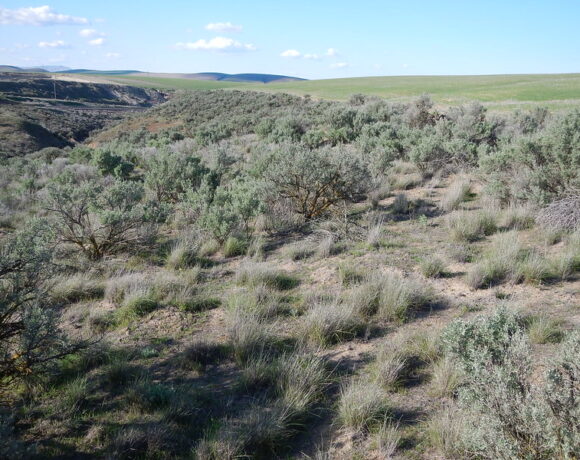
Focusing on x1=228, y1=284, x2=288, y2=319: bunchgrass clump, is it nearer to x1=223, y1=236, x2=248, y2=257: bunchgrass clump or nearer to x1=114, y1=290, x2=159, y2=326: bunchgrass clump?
x1=114, y1=290, x2=159, y2=326: bunchgrass clump

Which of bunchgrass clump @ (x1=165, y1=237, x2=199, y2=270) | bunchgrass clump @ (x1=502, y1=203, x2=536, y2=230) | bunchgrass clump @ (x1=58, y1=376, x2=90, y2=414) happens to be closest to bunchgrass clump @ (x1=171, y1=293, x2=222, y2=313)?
bunchgrass clump @ (x1=165, y1=237, x2=199, y2=270)

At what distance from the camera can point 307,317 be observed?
457 centimetres

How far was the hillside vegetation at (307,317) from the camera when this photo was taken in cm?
285

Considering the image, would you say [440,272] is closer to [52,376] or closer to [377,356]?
[377,356]

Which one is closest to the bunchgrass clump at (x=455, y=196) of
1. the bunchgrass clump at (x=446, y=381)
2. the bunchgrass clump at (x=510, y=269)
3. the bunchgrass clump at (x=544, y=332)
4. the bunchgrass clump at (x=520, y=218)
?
the bunchgrass clump at (x=520, y=218)

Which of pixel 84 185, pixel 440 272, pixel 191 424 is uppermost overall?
pixel 84 185

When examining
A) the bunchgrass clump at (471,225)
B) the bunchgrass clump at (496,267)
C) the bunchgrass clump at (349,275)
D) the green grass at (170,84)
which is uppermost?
the green grass at (170,84)

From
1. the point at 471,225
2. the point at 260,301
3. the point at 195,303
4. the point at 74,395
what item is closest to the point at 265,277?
the point at 260,301

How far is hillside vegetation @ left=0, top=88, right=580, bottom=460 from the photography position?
9.34 ft

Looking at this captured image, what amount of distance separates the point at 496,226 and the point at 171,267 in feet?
18.6

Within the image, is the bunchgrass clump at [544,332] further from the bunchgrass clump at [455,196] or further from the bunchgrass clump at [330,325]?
the bunchgrass clump at [455,196]

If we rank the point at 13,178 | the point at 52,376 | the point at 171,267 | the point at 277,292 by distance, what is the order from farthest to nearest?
the point at 13,178 < the point at 171,267 < the point at 277,292 < the point at 52,376

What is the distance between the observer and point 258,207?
309 inches

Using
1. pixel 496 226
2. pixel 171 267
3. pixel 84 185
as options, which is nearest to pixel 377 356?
pixel 171 267
